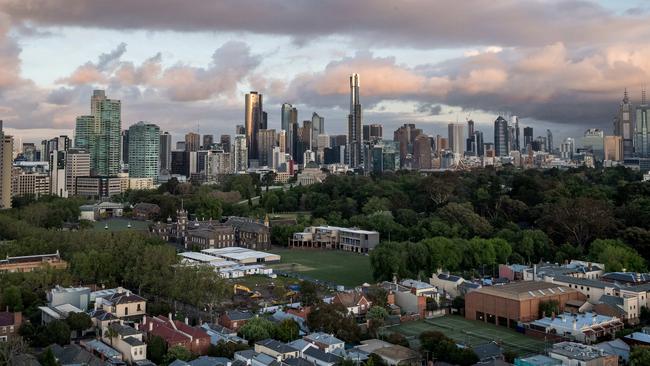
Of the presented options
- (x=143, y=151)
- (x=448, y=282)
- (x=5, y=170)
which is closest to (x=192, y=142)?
(x=143, y=151)

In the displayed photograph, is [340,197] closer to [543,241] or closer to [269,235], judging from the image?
[269,235]

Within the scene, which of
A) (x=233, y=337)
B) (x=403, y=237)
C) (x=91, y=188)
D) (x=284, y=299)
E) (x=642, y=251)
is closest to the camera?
(x=233, y=337)

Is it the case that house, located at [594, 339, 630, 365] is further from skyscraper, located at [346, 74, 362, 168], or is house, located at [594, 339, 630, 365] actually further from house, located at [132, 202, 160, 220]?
skyscraper, located at [346, 74, 362, 168]

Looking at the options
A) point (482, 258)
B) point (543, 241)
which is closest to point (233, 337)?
point (482, 258)

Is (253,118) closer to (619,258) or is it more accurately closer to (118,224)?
(118,224)

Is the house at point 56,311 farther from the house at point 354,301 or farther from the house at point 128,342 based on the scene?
the house at point 354,301

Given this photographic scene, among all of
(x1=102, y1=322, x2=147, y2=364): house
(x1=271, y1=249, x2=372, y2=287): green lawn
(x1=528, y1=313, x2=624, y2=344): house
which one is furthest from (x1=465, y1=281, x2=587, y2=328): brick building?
(x1=102, y1=322, x2=147, y2=364): house
